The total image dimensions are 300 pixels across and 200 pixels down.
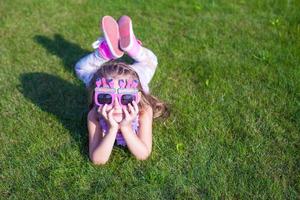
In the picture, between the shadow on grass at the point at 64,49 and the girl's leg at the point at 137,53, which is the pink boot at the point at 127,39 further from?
the shadow on grass at the point at 64,49

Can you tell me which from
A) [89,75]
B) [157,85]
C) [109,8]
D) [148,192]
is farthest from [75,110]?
[109,8]

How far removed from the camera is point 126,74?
13.1ft

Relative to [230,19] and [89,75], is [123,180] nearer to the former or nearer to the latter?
[89,75]

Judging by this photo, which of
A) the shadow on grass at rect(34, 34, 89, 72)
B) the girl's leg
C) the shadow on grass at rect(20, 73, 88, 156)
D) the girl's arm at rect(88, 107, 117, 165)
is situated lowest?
the shadow on grass at rect(20, 73, 88, 156)

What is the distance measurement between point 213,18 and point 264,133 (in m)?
2.58

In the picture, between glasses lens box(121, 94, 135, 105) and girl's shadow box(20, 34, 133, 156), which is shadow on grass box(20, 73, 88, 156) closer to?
girl's shadow box(20, 34, 133, 156)

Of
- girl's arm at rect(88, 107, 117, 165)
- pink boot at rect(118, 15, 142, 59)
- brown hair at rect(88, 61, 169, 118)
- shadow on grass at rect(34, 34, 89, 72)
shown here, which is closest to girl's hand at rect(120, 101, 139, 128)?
girl's arm at rect(88, 107, 117, 165)

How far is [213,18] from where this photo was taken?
6523 mm

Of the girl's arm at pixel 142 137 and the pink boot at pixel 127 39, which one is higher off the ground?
the pink boot at pixel 127 39

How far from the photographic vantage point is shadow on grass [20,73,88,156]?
15.1ft

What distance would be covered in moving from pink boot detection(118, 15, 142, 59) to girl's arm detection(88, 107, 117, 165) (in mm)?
859

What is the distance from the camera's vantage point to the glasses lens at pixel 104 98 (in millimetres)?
3830

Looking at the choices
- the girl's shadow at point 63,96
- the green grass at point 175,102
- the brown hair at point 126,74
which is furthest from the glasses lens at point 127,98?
the girl's shadow at point 63,96

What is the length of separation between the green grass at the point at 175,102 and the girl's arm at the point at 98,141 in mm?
89
